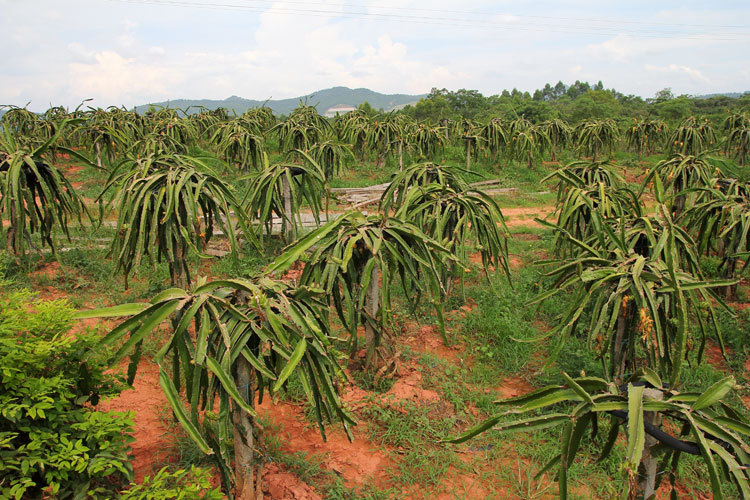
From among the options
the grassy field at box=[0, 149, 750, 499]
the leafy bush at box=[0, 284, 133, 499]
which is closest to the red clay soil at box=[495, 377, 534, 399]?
the grassy field at box=[0, 149, 750, 499]

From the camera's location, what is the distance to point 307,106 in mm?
14641

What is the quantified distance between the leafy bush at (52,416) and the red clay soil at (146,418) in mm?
343

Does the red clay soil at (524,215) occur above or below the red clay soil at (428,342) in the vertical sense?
above

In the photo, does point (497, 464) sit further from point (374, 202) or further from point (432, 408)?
point (374, 202)

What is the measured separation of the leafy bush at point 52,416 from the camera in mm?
1854

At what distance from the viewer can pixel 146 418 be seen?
328cm

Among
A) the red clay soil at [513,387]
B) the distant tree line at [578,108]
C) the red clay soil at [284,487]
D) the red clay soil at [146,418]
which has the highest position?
the distant tree line at [578,108]

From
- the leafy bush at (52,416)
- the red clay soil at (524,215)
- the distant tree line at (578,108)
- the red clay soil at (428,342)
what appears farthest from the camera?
the distant tree line at (578,108)

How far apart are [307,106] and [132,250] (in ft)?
39.2

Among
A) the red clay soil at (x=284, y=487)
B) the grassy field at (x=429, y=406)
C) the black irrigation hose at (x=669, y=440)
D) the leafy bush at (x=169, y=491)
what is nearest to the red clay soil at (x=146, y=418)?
the grassy field at (x=429, y=406)

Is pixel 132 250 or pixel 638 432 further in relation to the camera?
pixel 132 250

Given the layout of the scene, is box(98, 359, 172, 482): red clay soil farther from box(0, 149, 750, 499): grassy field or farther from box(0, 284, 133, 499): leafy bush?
box(0, 284, 133, 499): leafy bush

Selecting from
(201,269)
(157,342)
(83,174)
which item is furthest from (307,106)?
(157,342)

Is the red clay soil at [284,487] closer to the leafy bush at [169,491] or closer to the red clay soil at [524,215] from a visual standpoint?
the leafy bush at [169,491]
